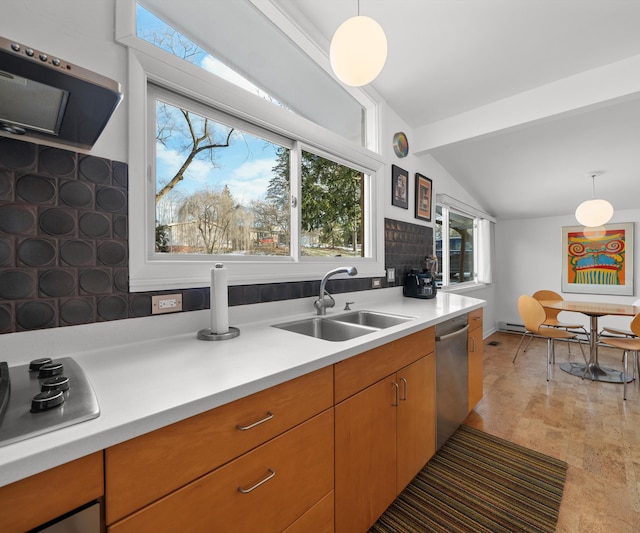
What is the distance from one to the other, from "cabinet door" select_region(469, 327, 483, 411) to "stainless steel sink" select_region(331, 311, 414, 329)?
78 centimetres

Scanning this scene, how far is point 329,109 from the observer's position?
2219 millimetres

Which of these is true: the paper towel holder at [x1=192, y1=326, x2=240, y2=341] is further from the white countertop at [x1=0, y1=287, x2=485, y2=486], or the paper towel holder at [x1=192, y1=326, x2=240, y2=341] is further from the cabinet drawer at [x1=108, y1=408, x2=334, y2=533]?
the cabinet drawer at [x1=108, y1=408, x2=334, y2=533]

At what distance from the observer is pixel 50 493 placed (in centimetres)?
50

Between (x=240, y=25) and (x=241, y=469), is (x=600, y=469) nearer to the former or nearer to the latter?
(x=241, y=469)

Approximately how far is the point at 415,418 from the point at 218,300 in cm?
114

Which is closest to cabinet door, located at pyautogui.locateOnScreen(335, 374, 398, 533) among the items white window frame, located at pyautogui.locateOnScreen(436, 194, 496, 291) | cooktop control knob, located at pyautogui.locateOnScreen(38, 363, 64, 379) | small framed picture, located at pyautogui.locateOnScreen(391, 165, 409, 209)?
cooktop control knob, located at pyautogui.locateOnScreen(38, 363, 64, 379)

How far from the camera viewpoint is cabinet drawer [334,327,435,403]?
108 centimetres

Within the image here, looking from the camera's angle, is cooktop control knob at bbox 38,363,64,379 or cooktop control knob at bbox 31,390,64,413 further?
cooktop control knob at bbox 38,363,64,379

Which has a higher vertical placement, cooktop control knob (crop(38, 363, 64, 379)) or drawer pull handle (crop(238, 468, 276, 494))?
cooktop control knob (crop(38, 363, 64, 379))

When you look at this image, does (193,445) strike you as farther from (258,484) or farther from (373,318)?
(373,318)

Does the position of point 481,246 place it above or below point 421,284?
above

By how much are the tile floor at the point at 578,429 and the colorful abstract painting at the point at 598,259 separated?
1.42m

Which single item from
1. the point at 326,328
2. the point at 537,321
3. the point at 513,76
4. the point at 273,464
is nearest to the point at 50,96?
the point at 273,464

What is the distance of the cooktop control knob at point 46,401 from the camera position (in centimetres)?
56
